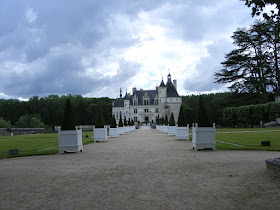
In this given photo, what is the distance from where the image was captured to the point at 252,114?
1459 inches

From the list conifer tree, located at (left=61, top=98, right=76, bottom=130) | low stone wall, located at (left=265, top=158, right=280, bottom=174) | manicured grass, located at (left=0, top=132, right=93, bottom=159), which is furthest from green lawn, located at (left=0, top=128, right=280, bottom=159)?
low stone wall, located at (left=265, top=158, right=280, bottom=174)

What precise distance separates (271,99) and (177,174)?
41.6m

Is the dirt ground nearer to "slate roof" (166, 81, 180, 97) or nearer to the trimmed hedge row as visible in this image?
the trimmed hedge row

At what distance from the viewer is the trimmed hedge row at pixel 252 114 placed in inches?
1319

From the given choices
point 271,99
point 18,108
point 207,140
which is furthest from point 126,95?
point 207,140

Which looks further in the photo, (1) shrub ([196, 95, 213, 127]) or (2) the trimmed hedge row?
(2) the trimmed hedge row

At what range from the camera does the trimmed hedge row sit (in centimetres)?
3350

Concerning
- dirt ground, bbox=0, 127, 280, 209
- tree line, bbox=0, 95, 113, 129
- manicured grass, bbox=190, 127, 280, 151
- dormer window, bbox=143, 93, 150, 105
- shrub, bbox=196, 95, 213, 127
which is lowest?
manicured grass, bbox=190, 127, 280, 151

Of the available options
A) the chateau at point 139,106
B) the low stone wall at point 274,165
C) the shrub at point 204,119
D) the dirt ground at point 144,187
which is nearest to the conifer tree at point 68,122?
the dirt ground at point 144,187

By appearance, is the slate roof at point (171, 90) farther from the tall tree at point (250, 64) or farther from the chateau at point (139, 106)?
the tall tree at point (250, 64)

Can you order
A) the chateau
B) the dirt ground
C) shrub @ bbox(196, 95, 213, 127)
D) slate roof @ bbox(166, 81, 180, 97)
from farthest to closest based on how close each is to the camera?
the chateau → slate roof @ bbox(166, 81, 180, 97) → shrub @ bbox(196, 95, 213, 127) → the dirt ground

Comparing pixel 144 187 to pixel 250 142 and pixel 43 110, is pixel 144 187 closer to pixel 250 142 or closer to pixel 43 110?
pixel 250 142

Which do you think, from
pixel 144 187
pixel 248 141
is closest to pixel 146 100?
pixel 248 141

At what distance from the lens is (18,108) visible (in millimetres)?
76062
